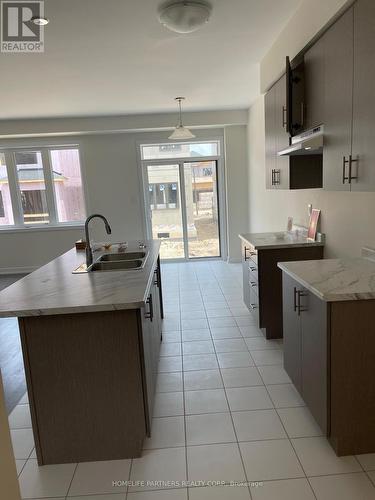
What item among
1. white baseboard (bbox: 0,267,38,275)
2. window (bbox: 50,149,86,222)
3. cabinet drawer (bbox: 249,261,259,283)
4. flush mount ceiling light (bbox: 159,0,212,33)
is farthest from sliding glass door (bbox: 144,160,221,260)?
flush mount ceiling light (bbox: 159,0,212,33)

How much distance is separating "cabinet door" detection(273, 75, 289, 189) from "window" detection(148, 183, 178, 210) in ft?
11.9

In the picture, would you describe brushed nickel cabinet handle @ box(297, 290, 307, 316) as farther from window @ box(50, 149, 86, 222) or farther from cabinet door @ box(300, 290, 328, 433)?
window @ box(50, 149, 86, 222)

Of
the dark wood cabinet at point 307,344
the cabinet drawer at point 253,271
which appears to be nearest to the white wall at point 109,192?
the cabinet drawer at point 253,271

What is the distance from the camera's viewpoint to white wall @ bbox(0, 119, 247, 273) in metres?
6.34

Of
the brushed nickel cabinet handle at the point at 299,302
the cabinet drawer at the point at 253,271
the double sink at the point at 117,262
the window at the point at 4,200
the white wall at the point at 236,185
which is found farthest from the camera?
the window at the point at 4,200

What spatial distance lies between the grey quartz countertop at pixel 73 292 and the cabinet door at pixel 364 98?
129 cm

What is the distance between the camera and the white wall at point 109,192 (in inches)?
250

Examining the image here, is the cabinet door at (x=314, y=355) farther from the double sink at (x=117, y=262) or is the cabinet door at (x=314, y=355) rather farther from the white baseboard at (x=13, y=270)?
the white baseboard at (x=13, y=270)

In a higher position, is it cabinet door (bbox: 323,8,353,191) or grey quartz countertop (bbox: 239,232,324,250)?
cabinet door (bbox: 323,8,353,191)

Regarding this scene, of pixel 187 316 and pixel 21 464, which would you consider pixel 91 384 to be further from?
pixel 187 316

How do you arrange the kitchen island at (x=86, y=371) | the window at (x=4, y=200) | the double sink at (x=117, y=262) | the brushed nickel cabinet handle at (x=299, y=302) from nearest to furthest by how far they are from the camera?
the kitchen island at (x=86, y=371)
the brushed nickel cabinet handle at (x=299, y=302)
the double sink at (x=117, y=262)
the window at (x=4, y=200)

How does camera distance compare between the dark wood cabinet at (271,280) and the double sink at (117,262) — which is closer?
the double sink at (117,262)

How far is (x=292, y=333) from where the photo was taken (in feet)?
7.54

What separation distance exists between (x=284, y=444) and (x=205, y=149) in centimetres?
551
